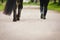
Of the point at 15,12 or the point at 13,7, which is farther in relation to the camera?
the point at 15,12

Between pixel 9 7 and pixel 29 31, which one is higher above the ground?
pixel 9 7

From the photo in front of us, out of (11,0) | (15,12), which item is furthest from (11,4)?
(15,12)

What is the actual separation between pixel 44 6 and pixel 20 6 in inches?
48.0

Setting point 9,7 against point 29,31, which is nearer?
point 29,31

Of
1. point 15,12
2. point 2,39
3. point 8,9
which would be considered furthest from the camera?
point 15,12

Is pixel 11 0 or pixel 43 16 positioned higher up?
pixel 11 0

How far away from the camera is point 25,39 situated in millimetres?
6797

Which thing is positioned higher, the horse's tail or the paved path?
the horse's tail

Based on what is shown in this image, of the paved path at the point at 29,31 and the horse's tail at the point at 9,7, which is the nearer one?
the paved path at the point at 29,31

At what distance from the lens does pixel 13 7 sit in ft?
33.5

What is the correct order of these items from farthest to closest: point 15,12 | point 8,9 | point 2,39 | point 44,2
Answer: point 44,2 < point 15,12 < point 8,9 < point 2,39

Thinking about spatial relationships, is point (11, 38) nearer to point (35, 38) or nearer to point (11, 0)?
point (35, 38)

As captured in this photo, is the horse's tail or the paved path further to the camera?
the horse's tail

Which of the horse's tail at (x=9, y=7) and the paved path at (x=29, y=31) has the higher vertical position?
the horse's tail at (x=9, y=7)
